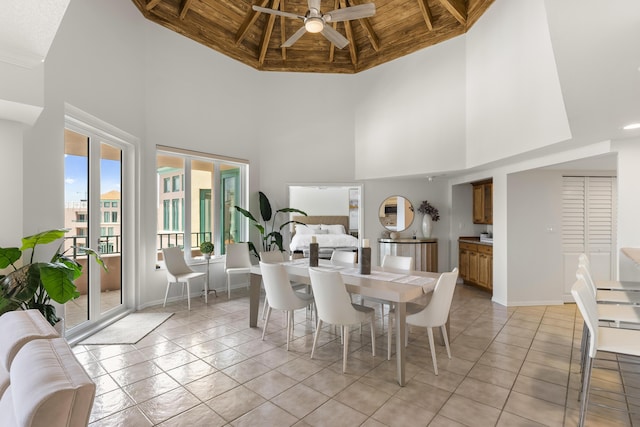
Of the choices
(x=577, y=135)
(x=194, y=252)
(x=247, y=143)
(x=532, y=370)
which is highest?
(x=247, y=143)

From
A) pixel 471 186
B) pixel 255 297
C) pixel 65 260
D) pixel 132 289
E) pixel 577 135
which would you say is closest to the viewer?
pixel 65 260

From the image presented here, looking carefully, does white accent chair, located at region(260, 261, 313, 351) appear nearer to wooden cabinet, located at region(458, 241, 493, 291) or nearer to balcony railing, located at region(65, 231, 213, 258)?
balcony railing, located at region(65, 231, 213, 258)

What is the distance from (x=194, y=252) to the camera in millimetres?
5602

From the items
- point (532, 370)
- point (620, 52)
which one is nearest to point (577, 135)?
point (620, 52)

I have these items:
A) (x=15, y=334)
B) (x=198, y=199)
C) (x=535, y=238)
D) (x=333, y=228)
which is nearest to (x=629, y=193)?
(x=535, y=238)

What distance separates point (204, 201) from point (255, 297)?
2538 mm

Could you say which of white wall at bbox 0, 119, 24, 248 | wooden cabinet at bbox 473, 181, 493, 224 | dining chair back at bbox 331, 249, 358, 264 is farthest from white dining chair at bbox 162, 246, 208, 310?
wooden cabinet at bbox 473, 181, 493, 224

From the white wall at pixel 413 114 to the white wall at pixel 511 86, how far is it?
248 mm

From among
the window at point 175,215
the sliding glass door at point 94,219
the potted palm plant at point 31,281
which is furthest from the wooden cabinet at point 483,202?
the potted palm plant at point 31,281

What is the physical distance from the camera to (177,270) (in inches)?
192

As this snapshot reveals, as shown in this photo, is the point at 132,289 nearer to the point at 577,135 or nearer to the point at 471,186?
the point at 577,135

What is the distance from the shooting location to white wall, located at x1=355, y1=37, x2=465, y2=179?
201 inches

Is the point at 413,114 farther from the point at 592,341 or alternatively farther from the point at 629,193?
the point at 592,341

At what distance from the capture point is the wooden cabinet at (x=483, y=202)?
18.9 feet
